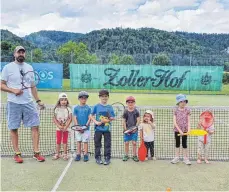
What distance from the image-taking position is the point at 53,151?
5977 mm

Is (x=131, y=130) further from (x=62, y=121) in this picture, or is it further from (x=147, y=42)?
(x=147, y=42)

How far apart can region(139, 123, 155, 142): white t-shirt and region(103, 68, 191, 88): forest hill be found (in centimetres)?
1366

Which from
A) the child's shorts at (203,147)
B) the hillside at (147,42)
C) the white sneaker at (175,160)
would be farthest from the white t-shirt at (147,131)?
the hillside at (147,42)

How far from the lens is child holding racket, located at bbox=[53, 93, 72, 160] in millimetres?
5535

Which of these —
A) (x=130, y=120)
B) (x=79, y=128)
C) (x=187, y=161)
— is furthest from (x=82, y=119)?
(x=187, y=161)

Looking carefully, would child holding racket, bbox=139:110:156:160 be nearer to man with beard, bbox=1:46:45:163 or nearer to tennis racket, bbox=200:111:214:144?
tennis racket, bbox=200:111:214:144

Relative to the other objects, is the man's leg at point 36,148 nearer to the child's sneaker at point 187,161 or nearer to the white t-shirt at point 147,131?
the white t-shirt at point 147,131

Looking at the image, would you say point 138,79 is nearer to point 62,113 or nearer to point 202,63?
point 202,63

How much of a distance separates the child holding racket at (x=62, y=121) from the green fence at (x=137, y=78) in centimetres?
1359

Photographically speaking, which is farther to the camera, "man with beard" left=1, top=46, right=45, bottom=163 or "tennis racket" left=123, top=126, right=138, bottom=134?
"tennis racket" left=123, top=126, right=138, bottom=134

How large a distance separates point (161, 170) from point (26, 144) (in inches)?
107

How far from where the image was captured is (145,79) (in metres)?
19.3

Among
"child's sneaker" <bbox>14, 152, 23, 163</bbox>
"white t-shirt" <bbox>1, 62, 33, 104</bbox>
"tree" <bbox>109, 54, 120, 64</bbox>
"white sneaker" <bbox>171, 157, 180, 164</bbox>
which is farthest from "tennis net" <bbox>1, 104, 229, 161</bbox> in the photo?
"tree" <bbox>109, 54, 120, 64</bbox>

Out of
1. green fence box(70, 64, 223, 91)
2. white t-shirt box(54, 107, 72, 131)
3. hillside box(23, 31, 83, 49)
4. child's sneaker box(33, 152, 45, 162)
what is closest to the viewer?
child's sneaker box(33, 152, 45, 162)
